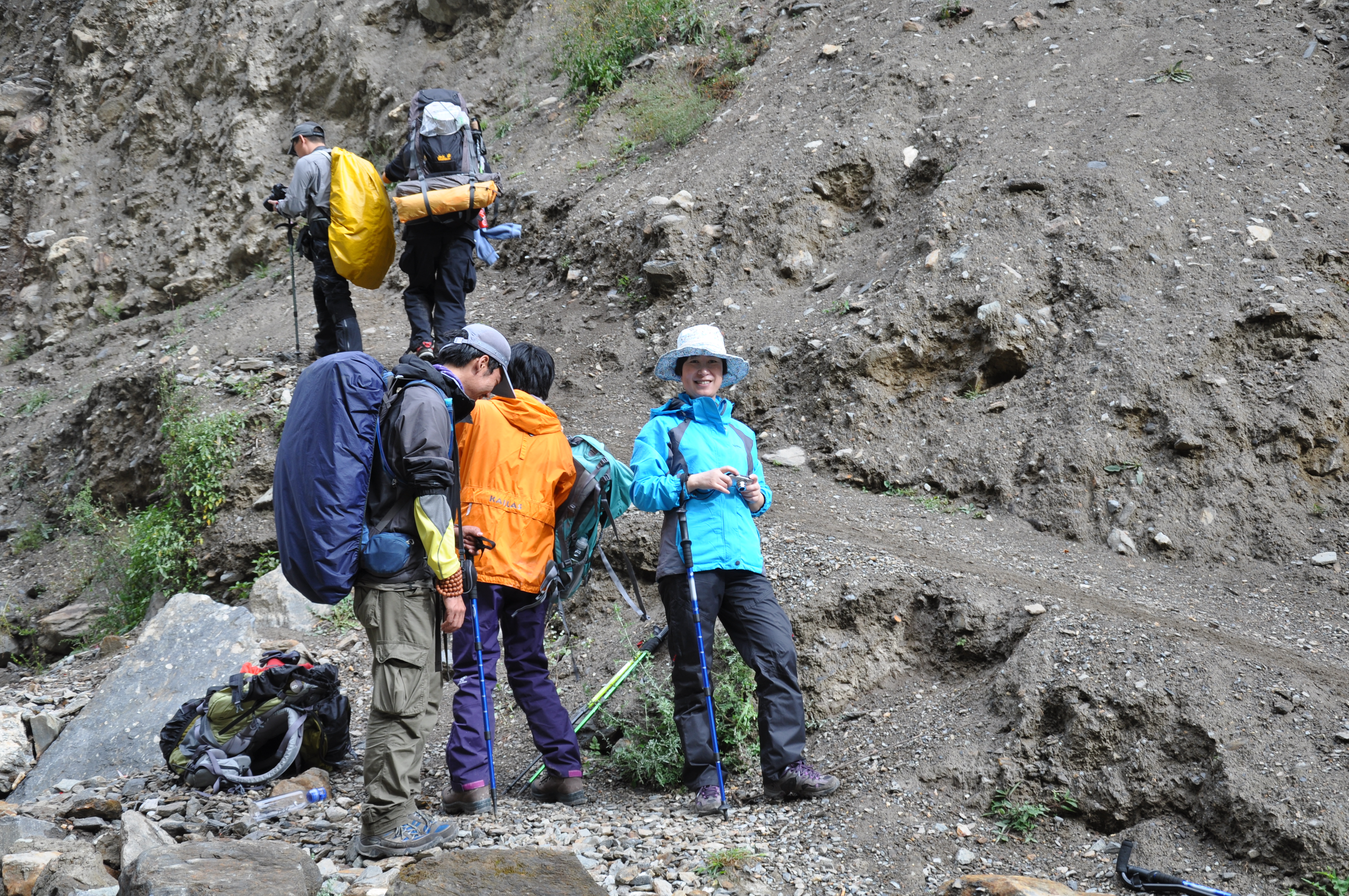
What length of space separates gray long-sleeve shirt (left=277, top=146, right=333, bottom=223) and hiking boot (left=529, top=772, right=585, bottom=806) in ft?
14.7

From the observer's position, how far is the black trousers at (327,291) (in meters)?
7.06

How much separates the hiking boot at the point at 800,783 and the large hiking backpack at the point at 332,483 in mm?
1852

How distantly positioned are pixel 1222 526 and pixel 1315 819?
2.54 m

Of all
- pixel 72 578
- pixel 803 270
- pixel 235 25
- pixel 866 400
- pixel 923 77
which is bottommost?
pixel 72 578

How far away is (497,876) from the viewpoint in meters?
2.96

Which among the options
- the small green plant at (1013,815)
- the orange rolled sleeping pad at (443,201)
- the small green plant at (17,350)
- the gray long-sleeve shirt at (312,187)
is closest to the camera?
the small green plant at (1013,815)

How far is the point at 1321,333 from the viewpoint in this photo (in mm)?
6195

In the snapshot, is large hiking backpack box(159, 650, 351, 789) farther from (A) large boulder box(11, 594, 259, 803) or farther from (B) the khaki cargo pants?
(B) the khaki cargo pants

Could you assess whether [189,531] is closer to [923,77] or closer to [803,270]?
[803,270]

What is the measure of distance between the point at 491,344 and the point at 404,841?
197 centimetres

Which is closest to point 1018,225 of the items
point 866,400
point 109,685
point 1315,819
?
point 866,400

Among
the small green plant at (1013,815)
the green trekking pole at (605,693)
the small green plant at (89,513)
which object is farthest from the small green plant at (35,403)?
the small green plant at (1013,815)

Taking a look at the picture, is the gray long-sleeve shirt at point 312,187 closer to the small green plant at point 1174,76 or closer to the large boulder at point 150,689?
the large boulder at point 150,689

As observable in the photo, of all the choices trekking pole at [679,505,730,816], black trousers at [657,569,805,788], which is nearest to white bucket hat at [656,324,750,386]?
trekking pole at [679,505,730,816]
